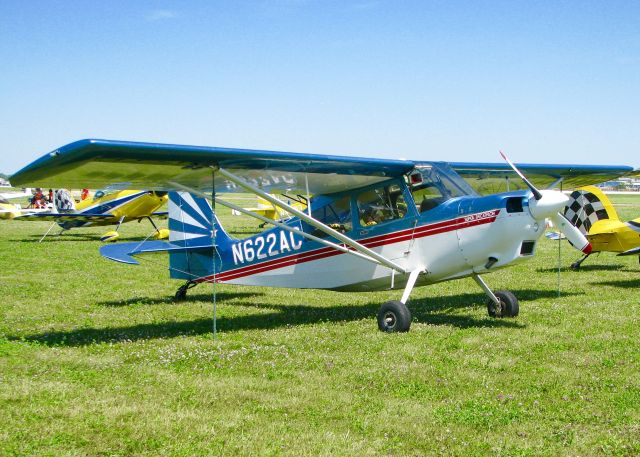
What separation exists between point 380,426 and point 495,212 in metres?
4.24

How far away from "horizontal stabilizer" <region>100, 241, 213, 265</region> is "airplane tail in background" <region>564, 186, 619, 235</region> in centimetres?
921

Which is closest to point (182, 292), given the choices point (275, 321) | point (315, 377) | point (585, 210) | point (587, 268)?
point (275, 321)

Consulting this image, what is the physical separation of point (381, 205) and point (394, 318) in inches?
74.1

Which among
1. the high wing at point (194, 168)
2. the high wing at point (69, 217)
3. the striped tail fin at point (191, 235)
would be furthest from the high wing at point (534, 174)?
the high wing at point (69, 217)

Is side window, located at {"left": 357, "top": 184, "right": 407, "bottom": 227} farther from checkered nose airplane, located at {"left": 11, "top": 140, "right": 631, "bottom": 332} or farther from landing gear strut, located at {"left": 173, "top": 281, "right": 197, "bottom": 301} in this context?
landing gear strut, located at {"left": 173, "top": 281, "right": 197, "bottom": 301}

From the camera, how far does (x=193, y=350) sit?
7598 millimetres

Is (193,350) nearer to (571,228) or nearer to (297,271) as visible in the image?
(297,271)

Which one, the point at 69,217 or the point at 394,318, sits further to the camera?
the point at 69,217

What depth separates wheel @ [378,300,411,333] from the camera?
28.0 feet

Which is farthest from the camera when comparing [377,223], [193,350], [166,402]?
[377,223]

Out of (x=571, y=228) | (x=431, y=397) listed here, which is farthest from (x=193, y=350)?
(x=571, y=228)

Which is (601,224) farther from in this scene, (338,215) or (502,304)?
(338,215)

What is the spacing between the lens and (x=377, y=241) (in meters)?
9.58

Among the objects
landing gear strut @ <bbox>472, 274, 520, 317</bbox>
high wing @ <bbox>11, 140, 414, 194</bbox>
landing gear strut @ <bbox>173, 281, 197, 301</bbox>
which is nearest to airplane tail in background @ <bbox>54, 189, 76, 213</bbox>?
landing gear strut @ <bbox>173, 281, 197, 301</bbox>
